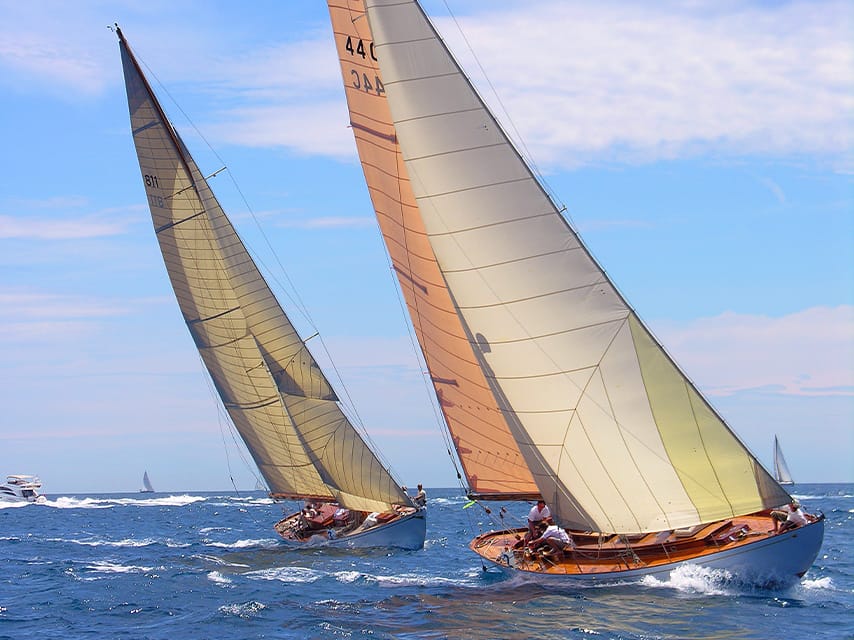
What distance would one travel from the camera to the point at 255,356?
1526 inches

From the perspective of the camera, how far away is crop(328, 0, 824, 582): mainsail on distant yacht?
21281mm

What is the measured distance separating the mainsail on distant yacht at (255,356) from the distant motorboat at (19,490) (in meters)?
84.2

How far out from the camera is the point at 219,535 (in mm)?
52812

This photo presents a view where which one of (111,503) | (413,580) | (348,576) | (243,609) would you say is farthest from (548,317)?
(111,503)

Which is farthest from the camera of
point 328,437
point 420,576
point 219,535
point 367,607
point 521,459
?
point 219,535

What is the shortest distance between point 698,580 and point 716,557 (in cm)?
63

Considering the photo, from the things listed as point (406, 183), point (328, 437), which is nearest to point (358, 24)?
point (406, 183)

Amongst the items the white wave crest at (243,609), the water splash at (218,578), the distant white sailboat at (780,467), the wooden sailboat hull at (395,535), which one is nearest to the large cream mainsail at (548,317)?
the white wave crest at (243,609)

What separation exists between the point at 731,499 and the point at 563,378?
4.12 meters

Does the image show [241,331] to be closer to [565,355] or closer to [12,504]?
[565,355]

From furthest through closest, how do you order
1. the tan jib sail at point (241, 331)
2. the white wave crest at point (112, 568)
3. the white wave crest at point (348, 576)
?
1. the tan jib sail at point (241, 331)
2. the white wave crest at point (112, 568)
3. the white wave crest at point (348, 576)

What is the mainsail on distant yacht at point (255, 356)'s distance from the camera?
120 feet

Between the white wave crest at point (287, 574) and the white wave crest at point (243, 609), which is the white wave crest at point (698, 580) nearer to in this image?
the white wave crest at point (243, 609)

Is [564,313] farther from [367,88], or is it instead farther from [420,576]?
[420,576]
